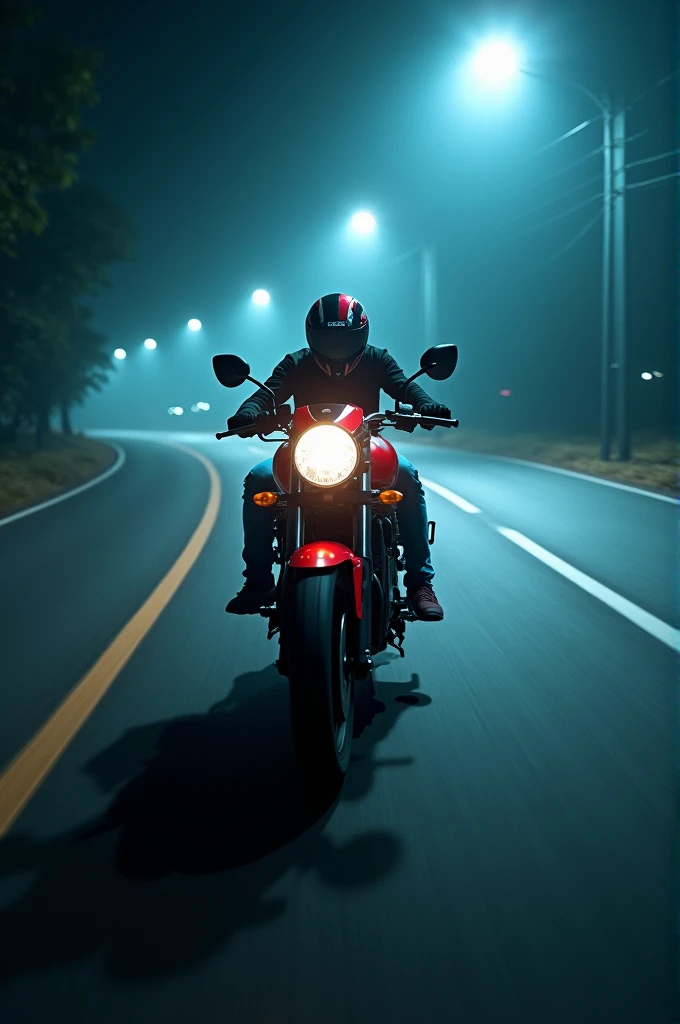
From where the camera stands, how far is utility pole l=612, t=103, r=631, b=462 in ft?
63.5

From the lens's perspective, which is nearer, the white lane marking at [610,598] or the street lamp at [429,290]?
the white lane marking at [610,598]

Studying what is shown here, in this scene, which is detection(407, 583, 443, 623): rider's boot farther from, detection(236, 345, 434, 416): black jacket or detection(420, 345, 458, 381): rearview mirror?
detection(420, 345, 458, 381): rearview mirror

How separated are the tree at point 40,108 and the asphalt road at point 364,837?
41.7ft

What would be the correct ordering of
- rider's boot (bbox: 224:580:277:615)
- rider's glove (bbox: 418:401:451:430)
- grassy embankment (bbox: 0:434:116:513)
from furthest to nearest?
grassy embankment (bbox: 0:434:116:513)
rider's boot (bbox: 224:580:277:615)
rider's glove (bbox: 418:401:451:430)

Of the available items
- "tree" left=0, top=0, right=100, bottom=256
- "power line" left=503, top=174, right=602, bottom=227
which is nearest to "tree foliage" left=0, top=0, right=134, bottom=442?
"tree" left=0, top=0, right=100, bottom=256

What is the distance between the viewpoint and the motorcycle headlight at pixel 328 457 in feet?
13.0

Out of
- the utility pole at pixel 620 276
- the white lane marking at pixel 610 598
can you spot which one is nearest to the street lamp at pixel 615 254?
the utility pole at pixel 620 276

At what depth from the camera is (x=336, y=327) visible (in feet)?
15.0

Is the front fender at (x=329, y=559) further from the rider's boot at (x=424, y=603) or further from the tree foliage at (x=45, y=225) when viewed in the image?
the tree foliage at (x=45, y=225)

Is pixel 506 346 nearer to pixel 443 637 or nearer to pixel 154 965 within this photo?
pixel 443 637

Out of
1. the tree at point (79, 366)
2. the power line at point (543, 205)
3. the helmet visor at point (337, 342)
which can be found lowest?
the helmet visor at point (337, 342)

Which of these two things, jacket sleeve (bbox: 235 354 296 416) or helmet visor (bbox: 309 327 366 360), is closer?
helmet visor (bbox: 309 327 366 360)

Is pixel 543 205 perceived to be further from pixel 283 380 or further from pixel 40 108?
pixel 283 380

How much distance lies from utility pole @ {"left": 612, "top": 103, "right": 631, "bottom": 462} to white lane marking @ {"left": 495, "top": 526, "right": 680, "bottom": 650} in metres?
10.4
